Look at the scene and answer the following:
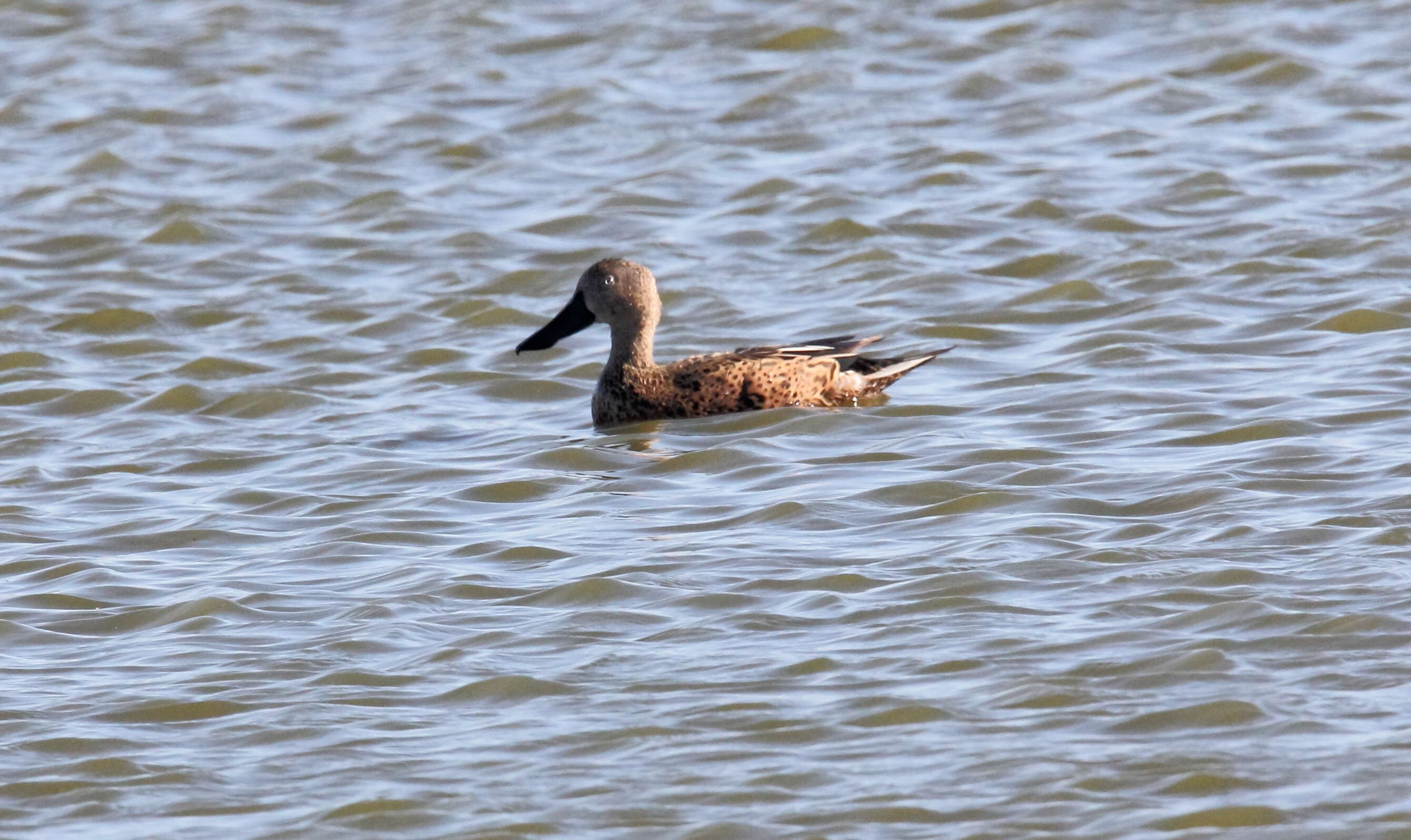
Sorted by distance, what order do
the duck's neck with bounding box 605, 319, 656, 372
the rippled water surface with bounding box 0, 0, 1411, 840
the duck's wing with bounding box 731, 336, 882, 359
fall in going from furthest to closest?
Result: the duck's neck with bounding box 605, 319, 656, 372 < the duck's wing with bounding box 731, 336, 882, 359 < the rippled water surface with bounding box 0, 0, 1411, 840

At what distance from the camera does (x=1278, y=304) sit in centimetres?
1020

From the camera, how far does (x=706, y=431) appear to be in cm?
902

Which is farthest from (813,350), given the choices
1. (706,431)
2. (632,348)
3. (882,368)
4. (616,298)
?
(616,298)

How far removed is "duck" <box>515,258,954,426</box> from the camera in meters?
9.07

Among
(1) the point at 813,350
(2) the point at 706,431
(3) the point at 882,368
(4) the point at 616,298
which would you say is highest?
(4) the point at 616,298

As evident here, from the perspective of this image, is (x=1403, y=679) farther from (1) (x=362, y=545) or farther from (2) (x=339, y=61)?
(2) (x=339, y=61)

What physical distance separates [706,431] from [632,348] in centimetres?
63

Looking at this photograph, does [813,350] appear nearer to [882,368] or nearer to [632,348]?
[882,368]

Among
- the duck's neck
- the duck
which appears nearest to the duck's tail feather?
the duck

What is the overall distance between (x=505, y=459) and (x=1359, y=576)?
3567mm

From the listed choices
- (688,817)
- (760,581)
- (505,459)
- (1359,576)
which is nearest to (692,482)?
(505,459)

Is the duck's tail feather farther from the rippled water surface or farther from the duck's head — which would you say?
the duck's head

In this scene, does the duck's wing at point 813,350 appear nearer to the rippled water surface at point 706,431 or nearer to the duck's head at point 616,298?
the rippled water surface at point 706,431

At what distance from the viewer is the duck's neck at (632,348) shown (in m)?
Result: 9.40
